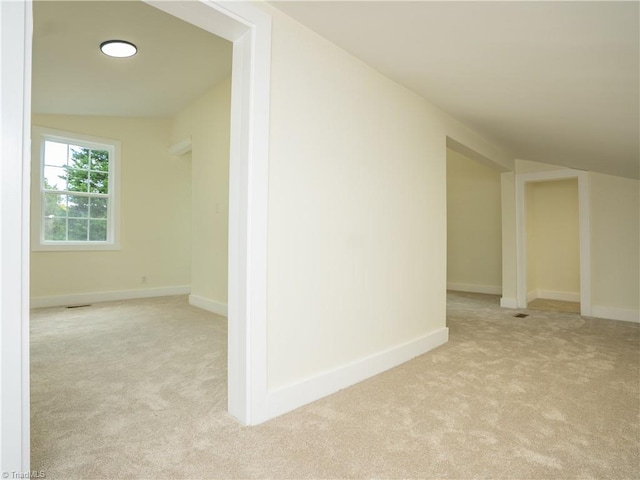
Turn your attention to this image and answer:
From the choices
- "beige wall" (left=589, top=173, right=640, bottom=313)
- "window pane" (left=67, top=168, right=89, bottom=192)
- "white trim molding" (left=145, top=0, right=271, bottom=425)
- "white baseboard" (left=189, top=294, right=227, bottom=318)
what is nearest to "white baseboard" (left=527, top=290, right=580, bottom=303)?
"beige wall" (left=589, top=173, right=640, bottom=313)

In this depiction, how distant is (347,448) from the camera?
161cm

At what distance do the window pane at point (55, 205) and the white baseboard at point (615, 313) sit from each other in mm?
7088

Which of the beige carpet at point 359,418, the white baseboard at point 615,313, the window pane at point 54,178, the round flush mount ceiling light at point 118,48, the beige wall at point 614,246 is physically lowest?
the beige carpet at point 359,418

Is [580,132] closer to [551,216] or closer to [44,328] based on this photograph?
[551,216]

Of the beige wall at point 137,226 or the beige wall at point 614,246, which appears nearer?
the beige wall at point 614,246

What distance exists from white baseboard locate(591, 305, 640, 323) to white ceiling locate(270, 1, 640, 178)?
226cm

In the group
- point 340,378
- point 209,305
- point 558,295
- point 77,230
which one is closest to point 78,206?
point 77,230

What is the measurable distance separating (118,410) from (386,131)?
7.92 feet

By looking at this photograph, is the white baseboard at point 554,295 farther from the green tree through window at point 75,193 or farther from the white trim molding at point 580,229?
the green tree through window at point 75,193

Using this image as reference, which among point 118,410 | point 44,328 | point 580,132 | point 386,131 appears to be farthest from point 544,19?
point 44,328

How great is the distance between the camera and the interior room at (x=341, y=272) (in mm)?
1495

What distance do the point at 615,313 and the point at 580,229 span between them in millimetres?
1091

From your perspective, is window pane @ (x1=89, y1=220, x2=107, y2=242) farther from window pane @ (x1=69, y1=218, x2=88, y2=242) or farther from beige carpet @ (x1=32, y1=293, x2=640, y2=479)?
beige carpet @ (x1=32, y1=293, x2=640, y2=479)

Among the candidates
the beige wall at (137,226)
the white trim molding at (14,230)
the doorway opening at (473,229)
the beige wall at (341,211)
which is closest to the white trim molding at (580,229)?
the doorway opening at (473,229)
